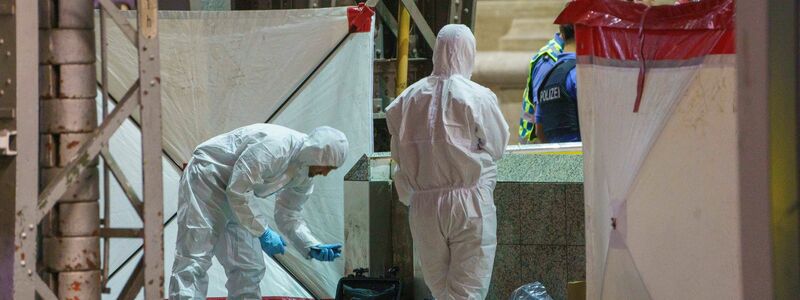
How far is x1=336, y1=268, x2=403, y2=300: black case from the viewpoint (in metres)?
7.38

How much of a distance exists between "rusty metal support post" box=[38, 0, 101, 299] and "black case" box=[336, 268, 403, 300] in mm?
2898

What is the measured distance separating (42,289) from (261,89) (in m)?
4.12

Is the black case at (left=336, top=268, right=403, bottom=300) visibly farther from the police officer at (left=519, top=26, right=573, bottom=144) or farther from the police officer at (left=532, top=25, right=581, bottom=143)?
the police officer at (left=519, top=26, right=573, bottom=144)

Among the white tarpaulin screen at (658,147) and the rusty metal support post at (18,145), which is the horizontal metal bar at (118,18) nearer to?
the rusty metal support post at (18,145)

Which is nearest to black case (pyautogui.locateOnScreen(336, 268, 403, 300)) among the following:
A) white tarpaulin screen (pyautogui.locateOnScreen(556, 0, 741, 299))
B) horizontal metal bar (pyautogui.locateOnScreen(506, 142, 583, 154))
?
horizontal metal bar (pyautogui.locateOnScreen(506, 142, 583, 154))

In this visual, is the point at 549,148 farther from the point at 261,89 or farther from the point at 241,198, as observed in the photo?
the point at 261,89

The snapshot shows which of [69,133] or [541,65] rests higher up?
[541,65]

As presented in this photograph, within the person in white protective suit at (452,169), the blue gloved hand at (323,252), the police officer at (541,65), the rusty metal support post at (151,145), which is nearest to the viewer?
the rusty metal support post at (151,145)

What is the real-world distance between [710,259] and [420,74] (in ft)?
14.8

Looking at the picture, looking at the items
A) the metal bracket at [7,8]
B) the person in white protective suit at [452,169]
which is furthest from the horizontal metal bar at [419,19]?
the metal bracket at [7,8]

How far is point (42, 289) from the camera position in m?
4.40

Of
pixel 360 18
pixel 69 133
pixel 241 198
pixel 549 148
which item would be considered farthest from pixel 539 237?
pixel 69 133

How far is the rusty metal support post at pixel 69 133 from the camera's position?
4496 mm

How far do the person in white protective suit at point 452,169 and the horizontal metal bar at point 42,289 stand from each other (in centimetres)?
278
